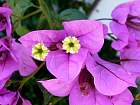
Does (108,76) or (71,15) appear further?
(71,15)

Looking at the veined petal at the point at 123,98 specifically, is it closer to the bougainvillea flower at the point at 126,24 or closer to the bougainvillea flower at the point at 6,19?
the bougainvillea flower at the point at 126,24

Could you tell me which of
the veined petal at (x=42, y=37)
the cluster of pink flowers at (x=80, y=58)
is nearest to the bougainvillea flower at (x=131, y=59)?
the cluster of pink flowers at (x=80, y=58)

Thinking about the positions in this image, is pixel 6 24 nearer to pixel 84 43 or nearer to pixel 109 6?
pixel 84 43

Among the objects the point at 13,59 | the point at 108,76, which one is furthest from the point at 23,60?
the point at 108,76

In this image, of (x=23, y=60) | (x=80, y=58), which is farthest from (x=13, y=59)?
(x=80, y=58)

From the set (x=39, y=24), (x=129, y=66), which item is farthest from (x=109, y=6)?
(x=129, y=66)

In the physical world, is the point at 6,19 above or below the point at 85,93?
above

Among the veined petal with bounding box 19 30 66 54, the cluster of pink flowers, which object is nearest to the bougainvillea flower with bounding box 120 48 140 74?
the cluster of pink flowers

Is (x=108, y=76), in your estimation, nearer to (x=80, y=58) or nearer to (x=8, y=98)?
(x=80, y=58)
